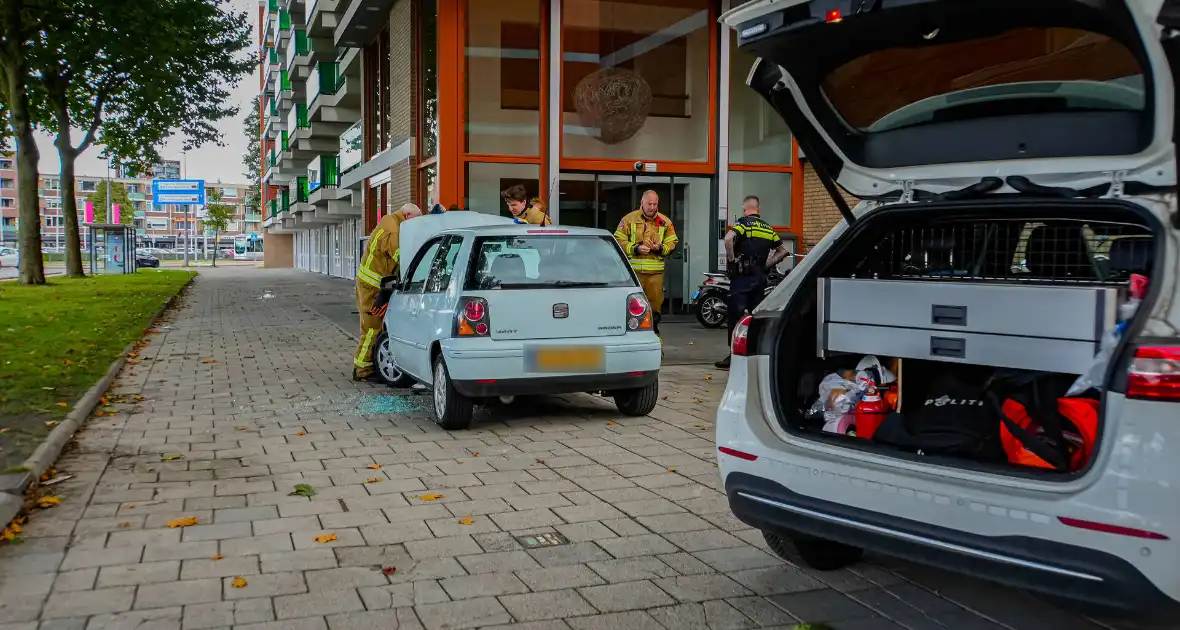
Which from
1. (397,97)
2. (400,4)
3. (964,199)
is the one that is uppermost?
(400,4)

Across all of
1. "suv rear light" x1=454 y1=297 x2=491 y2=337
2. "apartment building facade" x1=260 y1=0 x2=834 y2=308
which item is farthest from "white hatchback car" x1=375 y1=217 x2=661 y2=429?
"apartment building facade" x1=260 y1=0 x2=834 y2=308

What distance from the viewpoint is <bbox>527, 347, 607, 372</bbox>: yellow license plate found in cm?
689

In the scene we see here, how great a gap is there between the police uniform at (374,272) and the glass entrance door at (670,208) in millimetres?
6896

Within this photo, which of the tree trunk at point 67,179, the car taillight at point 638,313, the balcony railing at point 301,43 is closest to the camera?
the car taillight at point 638,313

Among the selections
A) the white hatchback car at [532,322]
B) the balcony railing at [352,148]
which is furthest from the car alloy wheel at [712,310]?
the balcony railing at [352,148]

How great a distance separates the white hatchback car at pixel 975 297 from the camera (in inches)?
106

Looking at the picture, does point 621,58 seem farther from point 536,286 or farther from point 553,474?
point 553,474

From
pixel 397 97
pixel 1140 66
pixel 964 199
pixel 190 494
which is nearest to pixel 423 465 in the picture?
pixel 190 494

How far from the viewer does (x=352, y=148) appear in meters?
30.0

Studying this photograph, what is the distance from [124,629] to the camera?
3426 millimetres

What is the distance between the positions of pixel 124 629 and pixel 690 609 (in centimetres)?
202

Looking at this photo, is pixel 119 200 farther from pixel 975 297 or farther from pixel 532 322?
pixel 975 297

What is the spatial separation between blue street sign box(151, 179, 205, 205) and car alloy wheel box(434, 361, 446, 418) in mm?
62947

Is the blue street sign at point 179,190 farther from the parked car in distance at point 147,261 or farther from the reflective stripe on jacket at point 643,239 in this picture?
the reflective stripe on jacket at point 643,239
